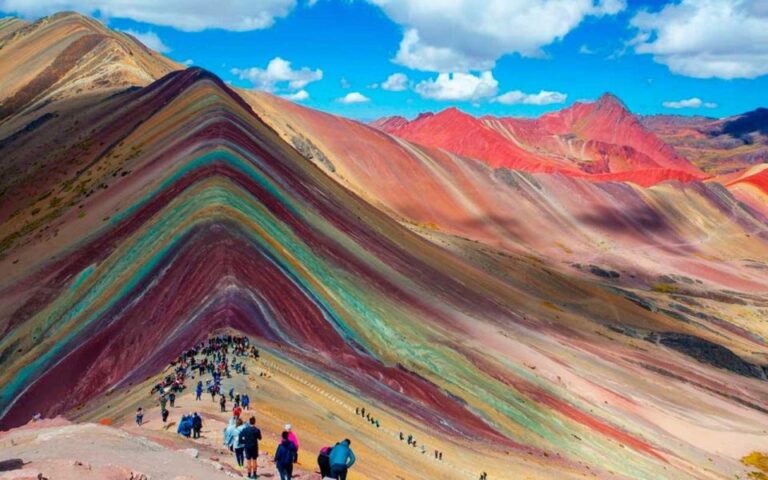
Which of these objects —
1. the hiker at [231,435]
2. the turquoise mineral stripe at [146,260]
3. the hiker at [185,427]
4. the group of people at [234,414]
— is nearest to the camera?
the group of people at [234,414]

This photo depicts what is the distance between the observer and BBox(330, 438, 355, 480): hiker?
585 inches

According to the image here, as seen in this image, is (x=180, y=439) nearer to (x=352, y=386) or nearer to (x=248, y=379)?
(x=248, y=379)

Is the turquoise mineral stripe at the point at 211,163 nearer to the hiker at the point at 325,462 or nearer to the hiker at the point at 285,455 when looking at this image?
the hiker at the point at 325,462

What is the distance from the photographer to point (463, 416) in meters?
38.4

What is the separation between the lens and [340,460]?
14.9 m

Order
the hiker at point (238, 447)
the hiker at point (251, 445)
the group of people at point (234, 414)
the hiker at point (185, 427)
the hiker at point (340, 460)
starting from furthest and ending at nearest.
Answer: the hiker at point (185, 427)
the hiker at point (238, 447)
the hiker at point (251, 445)
the group of people at point (234, 414)
the hiker at point (340, 460)

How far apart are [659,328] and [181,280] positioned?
62.0 m

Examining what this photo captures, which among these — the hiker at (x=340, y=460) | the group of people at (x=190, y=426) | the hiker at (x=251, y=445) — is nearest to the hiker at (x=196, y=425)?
the group of people at (x=190, y=426)

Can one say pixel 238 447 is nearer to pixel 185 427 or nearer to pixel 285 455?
pixel 285 455

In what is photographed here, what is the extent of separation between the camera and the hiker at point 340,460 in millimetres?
14859

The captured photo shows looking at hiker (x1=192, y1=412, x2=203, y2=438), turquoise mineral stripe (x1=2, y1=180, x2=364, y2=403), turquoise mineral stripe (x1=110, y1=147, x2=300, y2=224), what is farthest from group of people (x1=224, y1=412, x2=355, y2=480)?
turquoise mineral stripe (x1=110, y1=147, x2=300, y2=224)

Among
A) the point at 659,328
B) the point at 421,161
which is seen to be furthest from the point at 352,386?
the point at 421,161

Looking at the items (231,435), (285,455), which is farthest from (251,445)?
(231,435)

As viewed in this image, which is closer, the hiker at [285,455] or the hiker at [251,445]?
the hiker at [285,455]
